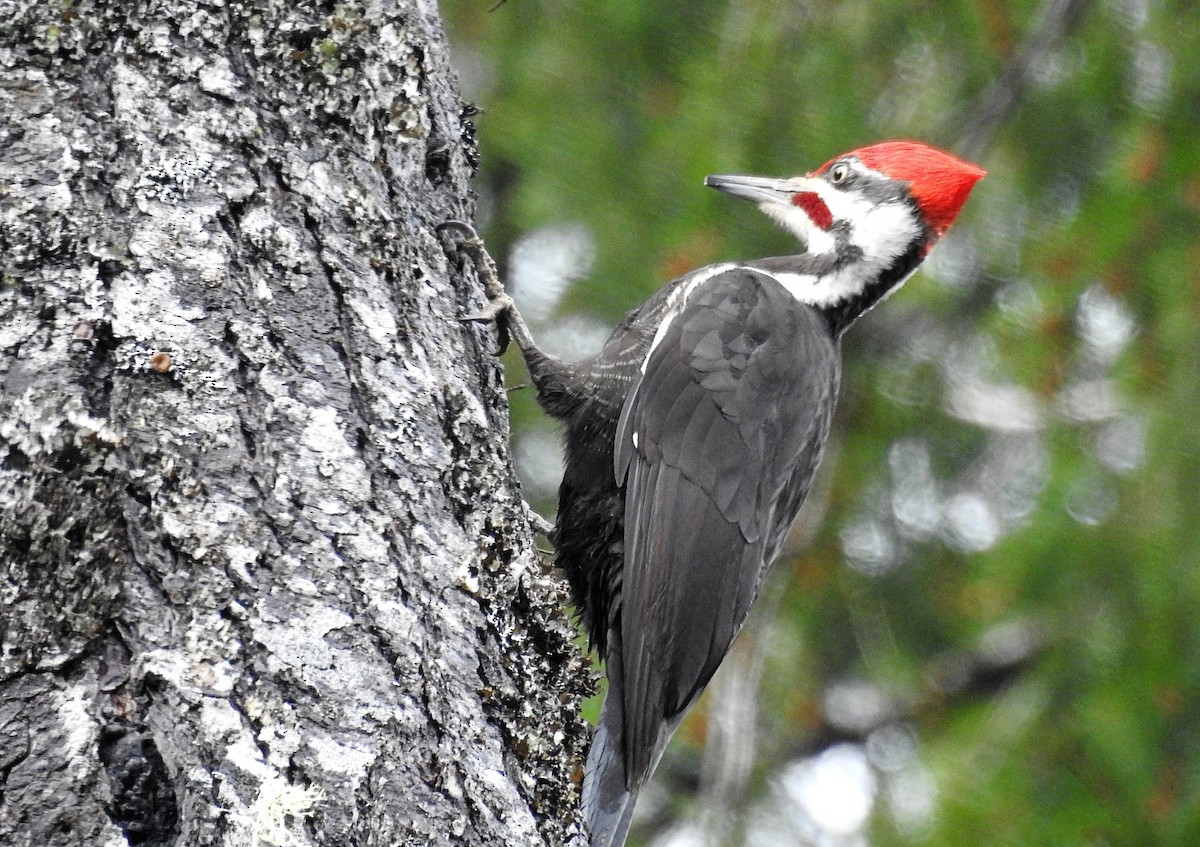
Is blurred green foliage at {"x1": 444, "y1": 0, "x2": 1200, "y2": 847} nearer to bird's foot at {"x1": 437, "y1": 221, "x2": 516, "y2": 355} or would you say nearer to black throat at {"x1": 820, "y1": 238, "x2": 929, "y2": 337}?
black throat at {"x1": 820, "y1": 238, "x2": 929, "y2": 337}

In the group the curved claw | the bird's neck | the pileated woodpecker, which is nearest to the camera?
the curved claw

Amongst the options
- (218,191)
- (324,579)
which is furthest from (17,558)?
(218,191)

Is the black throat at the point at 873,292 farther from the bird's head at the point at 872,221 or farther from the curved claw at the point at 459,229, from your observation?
the curved claw at the point at 459,229

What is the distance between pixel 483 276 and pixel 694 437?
541mm

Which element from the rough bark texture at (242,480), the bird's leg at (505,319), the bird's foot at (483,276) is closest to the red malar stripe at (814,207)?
the bird's leg at (505,319)

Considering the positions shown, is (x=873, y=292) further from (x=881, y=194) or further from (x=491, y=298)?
(x=491, y=298)

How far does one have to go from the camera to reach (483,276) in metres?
2.62

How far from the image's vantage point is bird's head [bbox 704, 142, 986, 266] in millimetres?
3145

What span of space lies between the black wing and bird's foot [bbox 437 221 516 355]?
1.02 feet

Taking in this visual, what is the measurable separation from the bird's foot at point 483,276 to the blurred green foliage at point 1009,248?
110 centimetres

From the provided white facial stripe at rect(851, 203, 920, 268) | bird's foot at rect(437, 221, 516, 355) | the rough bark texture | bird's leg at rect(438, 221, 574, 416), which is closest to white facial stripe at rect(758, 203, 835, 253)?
white facial stripe at rect(851, 203, 920, 268)

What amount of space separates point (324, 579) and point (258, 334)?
34cm

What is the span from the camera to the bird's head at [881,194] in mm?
3145

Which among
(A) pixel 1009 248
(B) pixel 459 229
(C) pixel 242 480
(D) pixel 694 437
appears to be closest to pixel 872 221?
(D) pixel 694 437
